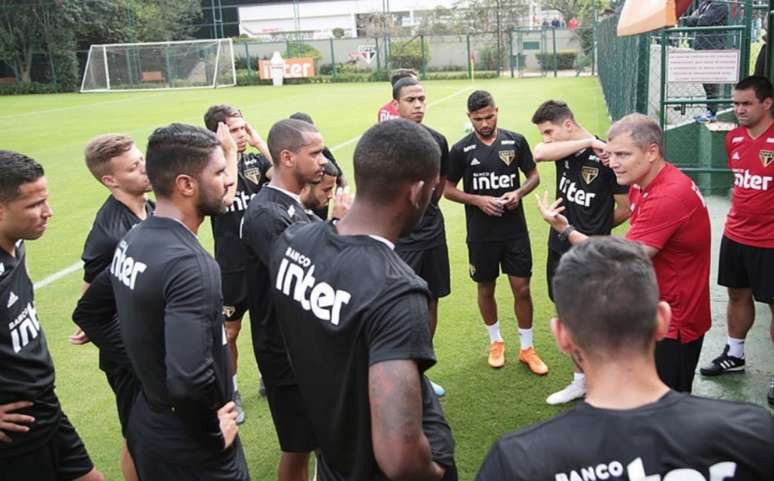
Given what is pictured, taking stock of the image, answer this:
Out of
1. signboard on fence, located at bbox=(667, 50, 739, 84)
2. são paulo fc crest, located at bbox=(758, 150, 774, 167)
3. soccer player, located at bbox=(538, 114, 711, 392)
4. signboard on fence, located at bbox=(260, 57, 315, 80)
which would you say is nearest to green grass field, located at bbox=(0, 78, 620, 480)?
soccer player, located at bbox=(538, 114, 711, 392)

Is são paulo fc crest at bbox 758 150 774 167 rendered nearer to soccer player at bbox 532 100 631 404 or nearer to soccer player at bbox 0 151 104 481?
soccer player at bbox 532 100 631 404

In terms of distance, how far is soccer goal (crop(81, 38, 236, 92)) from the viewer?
41688mm

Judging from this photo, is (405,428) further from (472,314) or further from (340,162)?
(340,162)

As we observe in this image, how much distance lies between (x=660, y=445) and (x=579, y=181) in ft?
12.9

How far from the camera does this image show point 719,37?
10766mm

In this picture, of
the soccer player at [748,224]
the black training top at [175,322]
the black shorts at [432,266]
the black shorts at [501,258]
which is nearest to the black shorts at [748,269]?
the soccer player at [748,224]

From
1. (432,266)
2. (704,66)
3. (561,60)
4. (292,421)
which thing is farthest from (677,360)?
(561,60)

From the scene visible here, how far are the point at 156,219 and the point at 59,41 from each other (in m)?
47.6

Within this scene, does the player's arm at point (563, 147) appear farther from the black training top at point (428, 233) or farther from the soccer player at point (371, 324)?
the soccer player at point (371, 324)

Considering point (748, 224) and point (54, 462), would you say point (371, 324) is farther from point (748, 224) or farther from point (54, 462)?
point (748, 224)

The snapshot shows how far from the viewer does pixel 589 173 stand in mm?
5461

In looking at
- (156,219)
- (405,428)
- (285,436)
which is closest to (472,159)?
(285,436)

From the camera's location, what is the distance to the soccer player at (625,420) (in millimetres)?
1830

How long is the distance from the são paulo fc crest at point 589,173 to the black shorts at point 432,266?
1.33 metres
